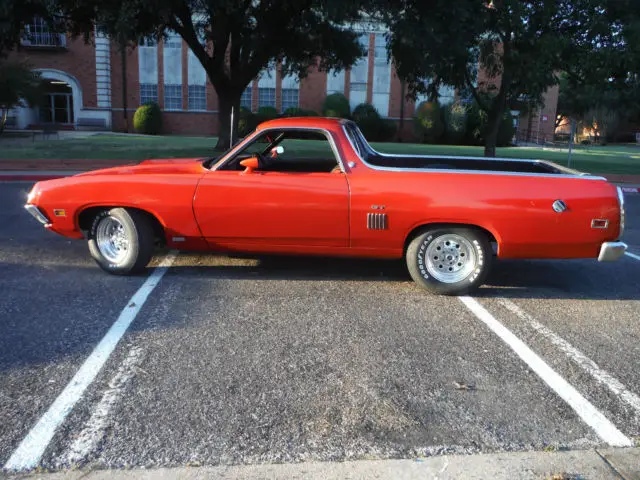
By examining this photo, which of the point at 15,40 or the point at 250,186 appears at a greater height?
the point at 15,40

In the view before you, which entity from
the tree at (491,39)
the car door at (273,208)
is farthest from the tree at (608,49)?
the car door at (273,208)

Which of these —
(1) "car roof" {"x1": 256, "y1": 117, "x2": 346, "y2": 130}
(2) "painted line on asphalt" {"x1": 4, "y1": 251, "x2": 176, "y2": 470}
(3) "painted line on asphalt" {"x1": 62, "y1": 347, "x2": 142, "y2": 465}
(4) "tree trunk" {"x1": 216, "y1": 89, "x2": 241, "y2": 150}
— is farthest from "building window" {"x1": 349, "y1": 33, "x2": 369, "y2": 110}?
(3) "painted line on asphalt" {"x1": 62, "y1": 347, "x2": 142, "y2": 465}

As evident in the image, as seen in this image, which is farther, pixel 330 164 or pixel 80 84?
pixel 80 84

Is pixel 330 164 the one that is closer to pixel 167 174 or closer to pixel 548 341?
pixel 167 174

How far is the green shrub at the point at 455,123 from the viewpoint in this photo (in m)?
35.8

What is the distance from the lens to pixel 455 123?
3603 cm

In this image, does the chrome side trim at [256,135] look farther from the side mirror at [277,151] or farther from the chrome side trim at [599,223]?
the chrome side trim at [599,223]

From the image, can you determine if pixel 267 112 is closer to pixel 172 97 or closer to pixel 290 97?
pixel 290 97

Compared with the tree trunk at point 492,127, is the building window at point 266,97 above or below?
above

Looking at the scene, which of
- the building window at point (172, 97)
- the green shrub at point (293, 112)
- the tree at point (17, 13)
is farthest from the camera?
the building window at point (172, 97)

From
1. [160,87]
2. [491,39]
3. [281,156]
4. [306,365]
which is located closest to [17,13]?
[281,156]

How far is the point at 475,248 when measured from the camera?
5.40 meters

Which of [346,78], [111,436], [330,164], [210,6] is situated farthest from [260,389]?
[346,78]

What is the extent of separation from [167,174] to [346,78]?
3565 cm
